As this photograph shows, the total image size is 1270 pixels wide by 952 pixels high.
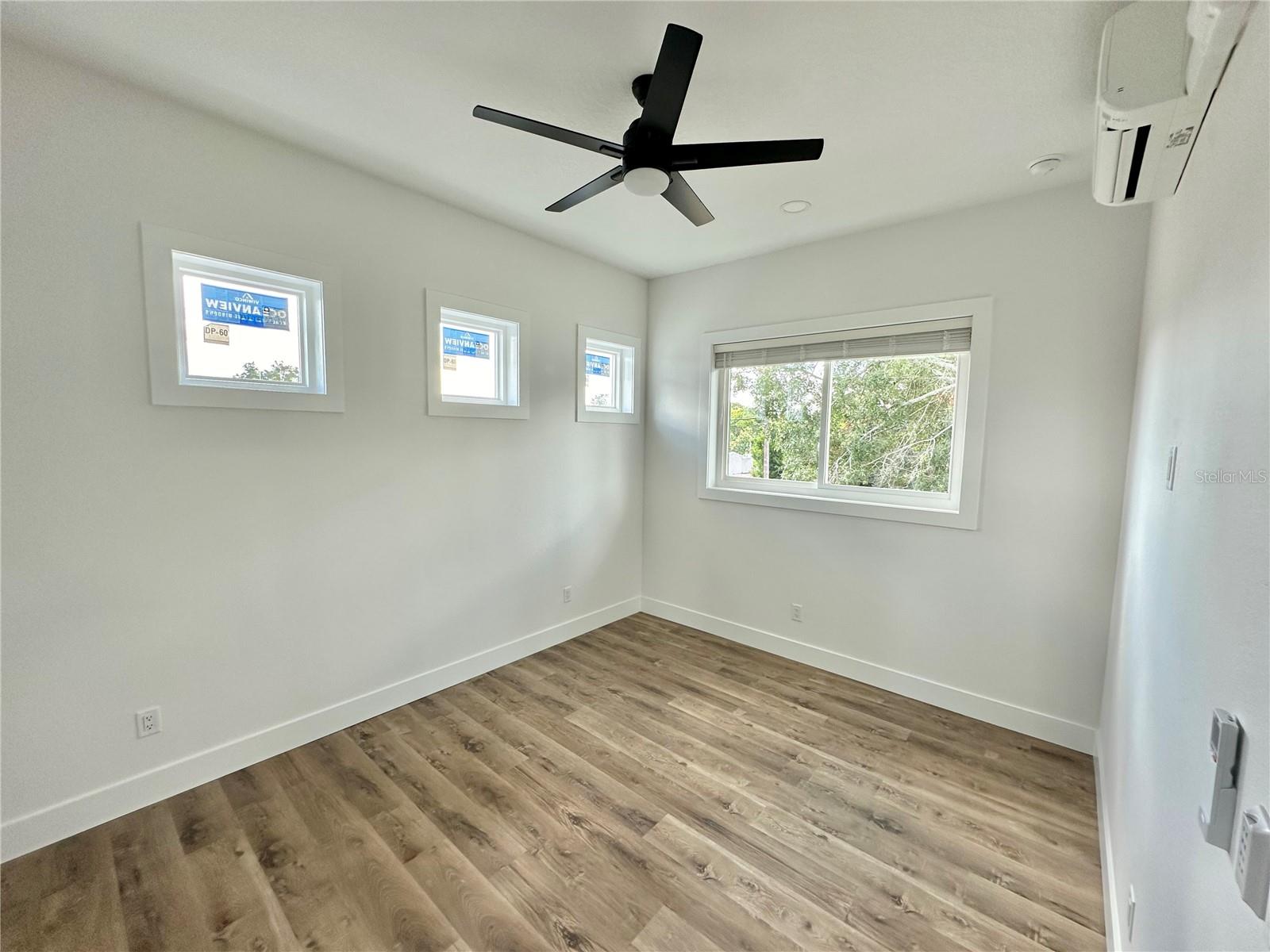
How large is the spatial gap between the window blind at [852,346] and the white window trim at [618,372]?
2.12 feet

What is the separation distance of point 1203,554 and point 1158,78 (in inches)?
47.5

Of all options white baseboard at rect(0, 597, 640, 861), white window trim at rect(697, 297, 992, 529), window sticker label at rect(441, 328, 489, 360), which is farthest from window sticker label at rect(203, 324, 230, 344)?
white window trim at rect(697, 297, 992, 529)

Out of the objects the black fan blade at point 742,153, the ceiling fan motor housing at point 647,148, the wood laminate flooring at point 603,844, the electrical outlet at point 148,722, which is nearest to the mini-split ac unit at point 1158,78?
the black fan blade at point 742,153

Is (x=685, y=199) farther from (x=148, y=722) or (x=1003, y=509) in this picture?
(x=148, y=722)

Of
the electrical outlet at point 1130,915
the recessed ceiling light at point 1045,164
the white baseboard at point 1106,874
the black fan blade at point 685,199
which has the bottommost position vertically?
the white baseboard at point 1106,874

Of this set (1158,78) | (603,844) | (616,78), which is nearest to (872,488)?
(1158,78)

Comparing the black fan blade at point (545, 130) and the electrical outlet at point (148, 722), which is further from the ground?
the black fan blade at point (545, 130)

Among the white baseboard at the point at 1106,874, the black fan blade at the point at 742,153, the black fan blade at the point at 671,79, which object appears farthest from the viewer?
the black fan blade at the point at 742,153

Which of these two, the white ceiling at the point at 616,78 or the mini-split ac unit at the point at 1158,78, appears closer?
the mini-split ac unit at the point at 1158,78

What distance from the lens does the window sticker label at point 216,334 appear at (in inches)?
81.8

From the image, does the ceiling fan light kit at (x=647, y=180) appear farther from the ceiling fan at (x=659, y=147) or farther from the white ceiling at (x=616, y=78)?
the white ceiling at (x=616, y=78)

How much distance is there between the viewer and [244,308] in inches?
85.4

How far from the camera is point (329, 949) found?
1438mm

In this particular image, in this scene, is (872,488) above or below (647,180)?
below
